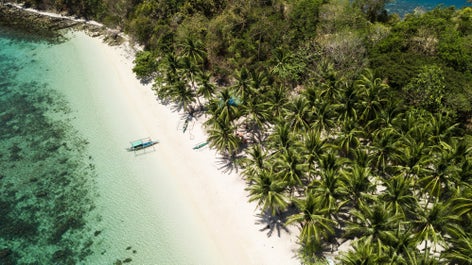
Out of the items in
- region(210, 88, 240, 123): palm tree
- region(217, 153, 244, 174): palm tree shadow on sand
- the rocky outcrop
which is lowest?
region(217, 153, 244, 174): palm tree shadow on sand

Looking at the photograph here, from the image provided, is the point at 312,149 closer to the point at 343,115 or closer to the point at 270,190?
the point at 270,190

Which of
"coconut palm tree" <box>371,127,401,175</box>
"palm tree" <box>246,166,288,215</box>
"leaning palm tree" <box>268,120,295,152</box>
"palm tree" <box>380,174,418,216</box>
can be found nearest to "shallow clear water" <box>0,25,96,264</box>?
"palm tree" <box>246,166,288,215</box>

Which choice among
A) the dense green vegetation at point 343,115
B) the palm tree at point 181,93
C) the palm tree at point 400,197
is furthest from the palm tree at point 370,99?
the palm tree at point 181,93

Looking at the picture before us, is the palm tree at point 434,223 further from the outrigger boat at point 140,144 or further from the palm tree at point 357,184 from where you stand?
the outrigger boat at point 140,144

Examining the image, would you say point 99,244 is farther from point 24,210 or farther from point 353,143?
point 353,143

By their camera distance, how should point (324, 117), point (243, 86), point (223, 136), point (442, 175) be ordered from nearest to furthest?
point (442, 175) → point (324, 117) → point (223, 136) → point (243, 86)

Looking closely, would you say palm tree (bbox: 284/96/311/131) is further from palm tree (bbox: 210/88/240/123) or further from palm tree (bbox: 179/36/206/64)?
palm tree (bbox: 179/36/206/64)

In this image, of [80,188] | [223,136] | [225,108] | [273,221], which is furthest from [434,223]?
[80,188]
